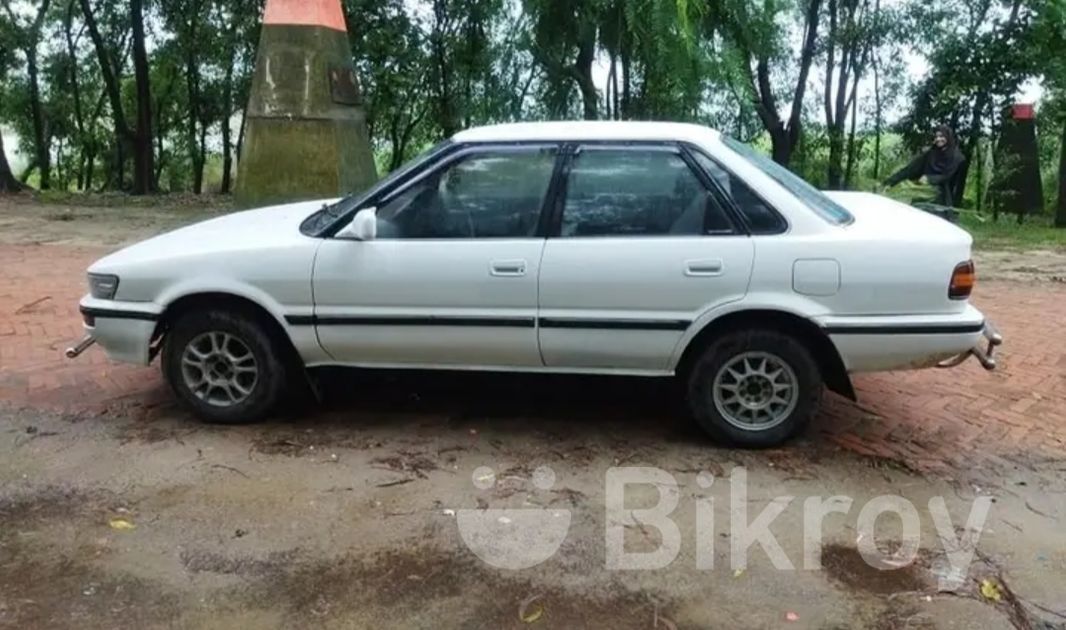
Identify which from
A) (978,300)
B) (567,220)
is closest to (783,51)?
(978,300)

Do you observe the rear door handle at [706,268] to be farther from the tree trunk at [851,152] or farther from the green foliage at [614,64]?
the tree trunk at [851,152]

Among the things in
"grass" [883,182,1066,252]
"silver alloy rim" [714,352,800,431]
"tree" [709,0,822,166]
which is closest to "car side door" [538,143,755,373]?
"silver alloy rim" [714,352,800,431]

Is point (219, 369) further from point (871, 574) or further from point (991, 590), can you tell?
point (991, 590)

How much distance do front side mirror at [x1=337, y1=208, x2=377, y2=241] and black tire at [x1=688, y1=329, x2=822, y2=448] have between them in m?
1.65

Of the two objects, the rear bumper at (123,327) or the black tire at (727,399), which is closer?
the black tire at (727,399)

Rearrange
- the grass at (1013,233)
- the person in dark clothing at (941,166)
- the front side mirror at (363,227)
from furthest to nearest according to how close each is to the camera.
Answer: the person in dark clothing at (941,166) < the grass at (1013,233) < the front side mirror at (363,227)

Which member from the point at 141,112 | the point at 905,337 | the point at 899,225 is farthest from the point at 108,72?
the point at 905,337

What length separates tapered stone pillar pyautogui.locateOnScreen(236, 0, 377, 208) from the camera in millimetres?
9195

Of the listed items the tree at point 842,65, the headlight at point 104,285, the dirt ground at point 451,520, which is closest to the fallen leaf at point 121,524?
the dirt ground at point 451,520

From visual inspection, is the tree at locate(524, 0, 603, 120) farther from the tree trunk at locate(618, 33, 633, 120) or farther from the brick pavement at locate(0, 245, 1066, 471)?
the brick pavement at locate(0, 245, 1066, 471)

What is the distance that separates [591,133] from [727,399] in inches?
56.6

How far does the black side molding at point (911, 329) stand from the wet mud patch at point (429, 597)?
167 centimetres

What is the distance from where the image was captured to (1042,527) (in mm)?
3730

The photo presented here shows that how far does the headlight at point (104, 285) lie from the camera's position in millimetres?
4582
